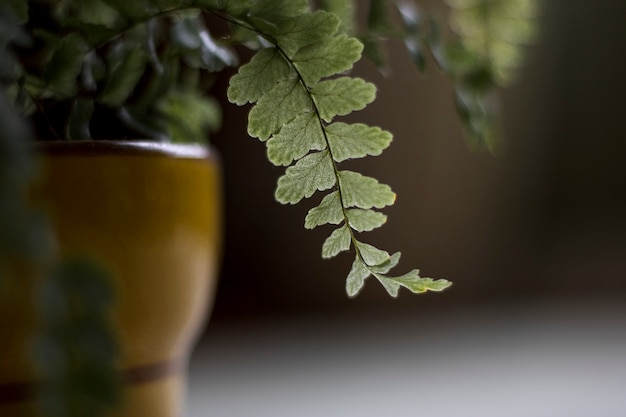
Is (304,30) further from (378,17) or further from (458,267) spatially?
(458,267)

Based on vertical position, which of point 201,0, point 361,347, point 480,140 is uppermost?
point 201,0

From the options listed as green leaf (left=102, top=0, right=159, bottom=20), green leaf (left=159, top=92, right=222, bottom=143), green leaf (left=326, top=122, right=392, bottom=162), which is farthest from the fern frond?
green leaf (left=159, top=92, right=222, bottom=143)

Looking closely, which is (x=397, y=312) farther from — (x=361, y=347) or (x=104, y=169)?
(x=104, y=169)

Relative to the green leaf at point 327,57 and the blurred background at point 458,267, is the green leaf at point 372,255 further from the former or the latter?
the blurred background at point 458,267

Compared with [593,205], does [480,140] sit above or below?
above

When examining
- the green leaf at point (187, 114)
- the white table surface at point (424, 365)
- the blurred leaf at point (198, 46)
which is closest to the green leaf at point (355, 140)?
the blurred leaf at point (198, 46)

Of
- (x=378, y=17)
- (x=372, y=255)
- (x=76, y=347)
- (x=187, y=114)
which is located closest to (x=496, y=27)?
(x=378, y=17)

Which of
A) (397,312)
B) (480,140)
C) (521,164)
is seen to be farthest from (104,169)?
(521,164)
